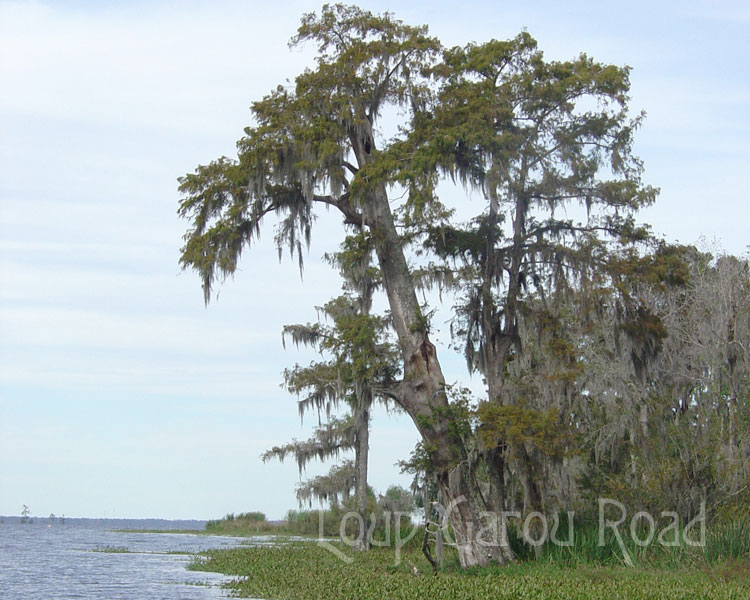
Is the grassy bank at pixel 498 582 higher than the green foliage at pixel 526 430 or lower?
lower

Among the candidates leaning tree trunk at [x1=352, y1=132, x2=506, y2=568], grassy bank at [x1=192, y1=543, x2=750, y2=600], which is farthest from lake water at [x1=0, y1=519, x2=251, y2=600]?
leaning tree trunk at [x1=352, y1=132, x2=506, y2=568]

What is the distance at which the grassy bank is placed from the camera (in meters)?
14.9

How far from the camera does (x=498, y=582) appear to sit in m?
16.9

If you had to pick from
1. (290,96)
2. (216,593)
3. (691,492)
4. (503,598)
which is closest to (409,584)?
(503,598)

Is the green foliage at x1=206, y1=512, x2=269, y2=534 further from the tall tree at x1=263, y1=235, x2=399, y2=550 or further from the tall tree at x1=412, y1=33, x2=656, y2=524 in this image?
the tall tree at x1=412, y1=33, x2=656, y2=524

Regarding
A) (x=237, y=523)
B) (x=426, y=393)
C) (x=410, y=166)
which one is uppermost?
(x=410, y=166)

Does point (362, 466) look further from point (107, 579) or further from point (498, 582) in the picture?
point (498, 582)

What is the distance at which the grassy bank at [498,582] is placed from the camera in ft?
48.9

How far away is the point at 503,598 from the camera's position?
14734mm

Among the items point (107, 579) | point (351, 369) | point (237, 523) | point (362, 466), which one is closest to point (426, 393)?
point (351, 369)

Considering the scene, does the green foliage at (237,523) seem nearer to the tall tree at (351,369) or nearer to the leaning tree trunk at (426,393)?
the tall tree at (351,369)

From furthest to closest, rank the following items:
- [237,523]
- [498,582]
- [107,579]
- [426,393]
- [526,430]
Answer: [237,523], [107,579], [426,393], [526,430], [498,582]

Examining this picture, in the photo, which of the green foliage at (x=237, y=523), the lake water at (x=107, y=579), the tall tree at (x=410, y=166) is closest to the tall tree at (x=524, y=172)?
the tall tree at (x=410, y=166)

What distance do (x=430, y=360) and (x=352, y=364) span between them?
6.23ft
